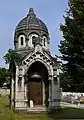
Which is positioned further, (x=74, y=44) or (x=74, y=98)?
(x=74, y=98)

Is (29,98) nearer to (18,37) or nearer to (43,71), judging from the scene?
(43,71)

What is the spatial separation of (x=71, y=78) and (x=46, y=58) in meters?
9.16

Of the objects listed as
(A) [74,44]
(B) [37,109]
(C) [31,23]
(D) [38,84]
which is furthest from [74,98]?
(A) [74,44]

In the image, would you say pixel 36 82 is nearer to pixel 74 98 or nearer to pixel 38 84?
pixel 38 84

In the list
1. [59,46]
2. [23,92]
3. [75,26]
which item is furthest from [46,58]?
[75,26]

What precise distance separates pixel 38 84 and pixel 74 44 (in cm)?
1224

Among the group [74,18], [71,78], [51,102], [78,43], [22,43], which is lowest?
[51,102]

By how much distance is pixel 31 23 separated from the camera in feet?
139

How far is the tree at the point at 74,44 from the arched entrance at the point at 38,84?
8988 mm

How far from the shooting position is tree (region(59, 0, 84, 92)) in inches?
673

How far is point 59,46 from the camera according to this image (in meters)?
22.2

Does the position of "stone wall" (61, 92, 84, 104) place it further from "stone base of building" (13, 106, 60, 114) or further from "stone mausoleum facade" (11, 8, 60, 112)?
"stone base of building" (13, 106, 60, 114)

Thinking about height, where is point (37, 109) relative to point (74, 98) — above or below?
below

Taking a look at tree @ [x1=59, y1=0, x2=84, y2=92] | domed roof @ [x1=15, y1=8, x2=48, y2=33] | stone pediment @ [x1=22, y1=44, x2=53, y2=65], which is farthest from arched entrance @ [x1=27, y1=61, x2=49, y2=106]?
domed roof @ [x1=15, y1=8, x2=48, y2=33]
